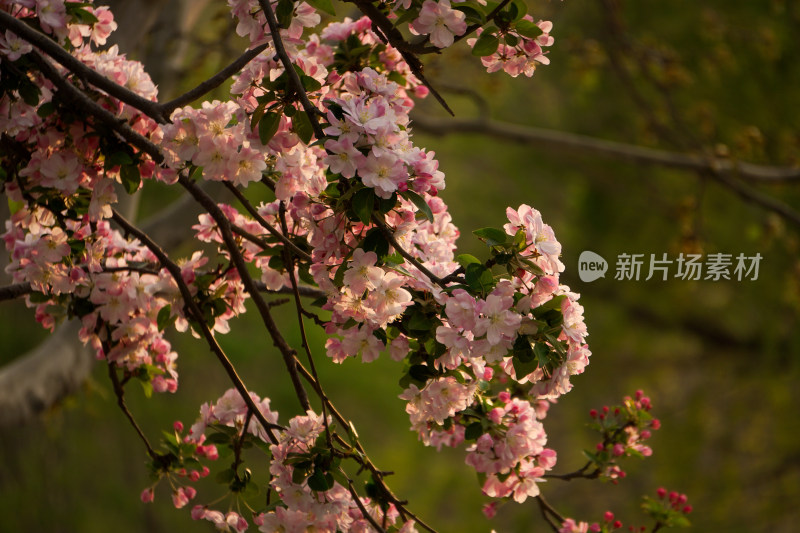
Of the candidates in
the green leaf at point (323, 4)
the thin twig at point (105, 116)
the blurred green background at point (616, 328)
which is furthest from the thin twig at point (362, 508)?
the blurred green background at point (616, 328)

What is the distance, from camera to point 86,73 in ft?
4.13

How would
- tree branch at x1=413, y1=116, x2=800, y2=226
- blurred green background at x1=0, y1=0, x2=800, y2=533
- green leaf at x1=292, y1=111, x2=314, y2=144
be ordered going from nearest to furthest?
green leaf at x1=292, y1=111, x2=314, y2=144 < tree branch at x1=413, y1=116, x2=800, y2=226 < blurred green background at x1=0, y1=0, x2=800, y2=533

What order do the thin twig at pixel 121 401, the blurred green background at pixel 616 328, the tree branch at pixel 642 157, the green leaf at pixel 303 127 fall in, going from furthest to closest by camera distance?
the blurred green background at pixel 616 328
the tree branch at pixel 642 157
the thin twig at pixel 121 401
the green leaf at pixel 303 127

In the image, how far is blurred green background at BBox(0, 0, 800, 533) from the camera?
4938 mm

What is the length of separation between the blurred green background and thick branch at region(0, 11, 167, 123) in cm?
229

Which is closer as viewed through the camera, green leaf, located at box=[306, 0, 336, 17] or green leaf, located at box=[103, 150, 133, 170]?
green leaf, located at box=[306, 0, 336, 17]

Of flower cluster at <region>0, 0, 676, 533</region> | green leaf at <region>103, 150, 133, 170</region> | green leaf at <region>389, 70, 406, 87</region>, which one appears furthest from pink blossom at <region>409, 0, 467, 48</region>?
green leaf at <region>103, 150, 133, 170</region>

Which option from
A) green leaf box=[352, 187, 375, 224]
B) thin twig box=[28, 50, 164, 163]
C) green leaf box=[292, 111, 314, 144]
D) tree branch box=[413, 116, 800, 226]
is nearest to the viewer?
green leaf box=[352, 187, 375, 224]

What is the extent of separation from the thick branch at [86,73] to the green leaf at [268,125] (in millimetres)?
192

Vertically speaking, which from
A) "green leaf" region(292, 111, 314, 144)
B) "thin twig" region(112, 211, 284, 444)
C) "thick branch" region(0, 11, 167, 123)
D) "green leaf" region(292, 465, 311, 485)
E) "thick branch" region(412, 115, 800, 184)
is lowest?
"green leaf" region(292, 465, 311, 485)

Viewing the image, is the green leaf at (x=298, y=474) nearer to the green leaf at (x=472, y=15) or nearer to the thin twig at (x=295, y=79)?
the thin twig at (x=295, y=79)

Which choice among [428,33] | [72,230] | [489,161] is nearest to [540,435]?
[428,33]

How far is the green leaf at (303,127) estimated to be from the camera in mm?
1146

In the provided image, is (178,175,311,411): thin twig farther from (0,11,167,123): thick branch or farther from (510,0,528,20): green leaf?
(510,0,528,20): green leaf
